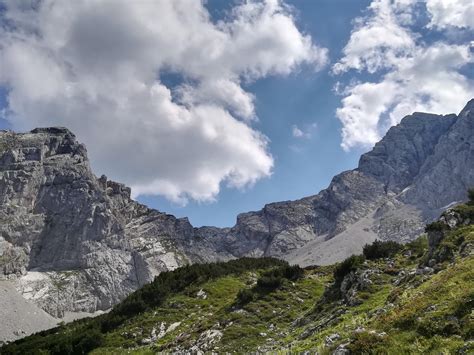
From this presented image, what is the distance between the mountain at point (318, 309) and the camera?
47.0ft

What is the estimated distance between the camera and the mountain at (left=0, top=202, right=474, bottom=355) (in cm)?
1434

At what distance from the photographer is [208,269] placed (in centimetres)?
6062

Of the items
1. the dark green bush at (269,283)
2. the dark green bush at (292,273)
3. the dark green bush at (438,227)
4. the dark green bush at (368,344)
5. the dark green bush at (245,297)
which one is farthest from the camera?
the dark green bush at (292,273)

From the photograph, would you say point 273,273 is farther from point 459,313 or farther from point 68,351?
point 459,313

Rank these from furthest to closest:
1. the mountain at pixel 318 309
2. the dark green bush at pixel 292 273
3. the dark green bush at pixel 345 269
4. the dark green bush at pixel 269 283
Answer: the dark green bush at pixel 292 273 → the dark green bush at pixel 269 283 → the dark green bush at pixel 345 269 → the mountain at pixel 318 309

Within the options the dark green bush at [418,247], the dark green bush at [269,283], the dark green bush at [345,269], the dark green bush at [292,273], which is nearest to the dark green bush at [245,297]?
the dark green bush at [269,283]

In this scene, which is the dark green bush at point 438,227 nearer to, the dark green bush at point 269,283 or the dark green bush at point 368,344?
the dark green bush at point 269,283

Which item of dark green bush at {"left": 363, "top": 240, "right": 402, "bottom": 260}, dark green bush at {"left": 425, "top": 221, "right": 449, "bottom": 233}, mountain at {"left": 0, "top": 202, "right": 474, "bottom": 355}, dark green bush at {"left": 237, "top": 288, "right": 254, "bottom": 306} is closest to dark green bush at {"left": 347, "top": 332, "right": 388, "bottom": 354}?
mountain at {"left": 0, "top": 202, "right": 474, "bottom": 355}

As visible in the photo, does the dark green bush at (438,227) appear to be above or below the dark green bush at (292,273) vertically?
below

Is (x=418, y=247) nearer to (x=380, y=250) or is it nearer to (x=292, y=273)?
(x=380, y=250)

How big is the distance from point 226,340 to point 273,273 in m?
16.4

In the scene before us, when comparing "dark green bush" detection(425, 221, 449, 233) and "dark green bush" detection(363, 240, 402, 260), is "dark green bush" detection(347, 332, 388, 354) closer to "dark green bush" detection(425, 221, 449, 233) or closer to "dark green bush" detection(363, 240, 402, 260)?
"dark green bush" detection(425, 221, 449, 233)

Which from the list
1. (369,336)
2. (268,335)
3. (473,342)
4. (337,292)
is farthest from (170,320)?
(473,342)

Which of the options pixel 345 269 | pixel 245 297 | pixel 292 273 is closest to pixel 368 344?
pixel 345 269
